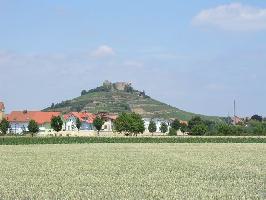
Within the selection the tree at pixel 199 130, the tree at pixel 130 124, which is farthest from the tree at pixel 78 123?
the tree at pixel 199 130

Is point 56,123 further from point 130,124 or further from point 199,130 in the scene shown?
point 199,130

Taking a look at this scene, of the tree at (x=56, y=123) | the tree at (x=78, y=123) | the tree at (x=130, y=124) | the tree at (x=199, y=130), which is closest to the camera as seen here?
the tree at (x=130, y=124)

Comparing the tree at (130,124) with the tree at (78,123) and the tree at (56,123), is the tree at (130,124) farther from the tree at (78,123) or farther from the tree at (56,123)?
the tree at (78,123)

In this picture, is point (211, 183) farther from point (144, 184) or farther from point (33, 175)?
point (33, 175)

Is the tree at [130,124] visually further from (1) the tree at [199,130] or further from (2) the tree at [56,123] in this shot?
(2) the tree at [56,123]

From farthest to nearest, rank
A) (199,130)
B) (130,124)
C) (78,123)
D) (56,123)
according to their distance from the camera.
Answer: (78,123) → (56,123) → (199,130) → (130,124)

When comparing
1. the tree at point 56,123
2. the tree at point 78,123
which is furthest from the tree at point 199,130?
the tree at point 78,123

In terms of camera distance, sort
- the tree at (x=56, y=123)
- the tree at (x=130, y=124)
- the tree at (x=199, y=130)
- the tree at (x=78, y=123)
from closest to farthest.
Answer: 1. the tree at (x=130, y=124)
2. the tree at (x=199, y=130)
3. the tree at (x=56, y=123)
4. the tree at (x=78, y=123)

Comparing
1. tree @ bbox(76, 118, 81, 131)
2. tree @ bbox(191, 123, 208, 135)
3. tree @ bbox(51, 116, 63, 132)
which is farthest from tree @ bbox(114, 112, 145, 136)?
tree @ bbox(76, 118, 81, 131)

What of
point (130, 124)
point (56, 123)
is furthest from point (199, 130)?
point (56, 123)

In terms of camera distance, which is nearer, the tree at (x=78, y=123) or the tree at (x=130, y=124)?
the tree at (x=130, y=124)

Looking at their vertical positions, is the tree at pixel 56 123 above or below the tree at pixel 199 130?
above

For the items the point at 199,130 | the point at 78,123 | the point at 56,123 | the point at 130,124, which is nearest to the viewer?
the point at 130,124

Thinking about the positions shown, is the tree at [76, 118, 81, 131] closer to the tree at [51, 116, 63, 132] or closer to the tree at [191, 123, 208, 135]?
the tree at [51, 116, 63, 132]
